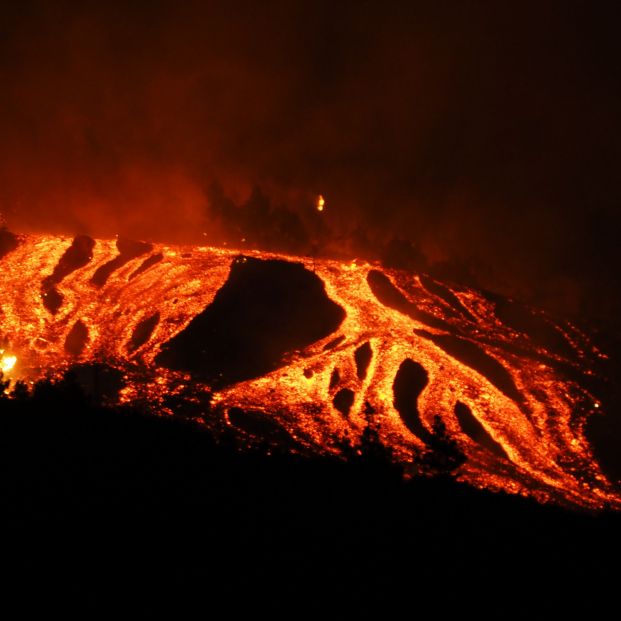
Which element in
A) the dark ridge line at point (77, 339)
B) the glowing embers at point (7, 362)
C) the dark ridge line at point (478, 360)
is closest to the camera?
the glowing embers at point (7, 362)

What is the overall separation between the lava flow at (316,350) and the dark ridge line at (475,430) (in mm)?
100

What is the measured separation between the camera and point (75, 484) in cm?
1263

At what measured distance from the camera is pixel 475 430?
2950 centimetres

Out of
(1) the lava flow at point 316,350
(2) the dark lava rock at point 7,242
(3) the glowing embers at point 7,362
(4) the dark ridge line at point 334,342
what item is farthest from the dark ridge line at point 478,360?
(2) the dark lava rock at point 7,242

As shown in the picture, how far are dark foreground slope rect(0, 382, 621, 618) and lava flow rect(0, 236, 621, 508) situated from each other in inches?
337

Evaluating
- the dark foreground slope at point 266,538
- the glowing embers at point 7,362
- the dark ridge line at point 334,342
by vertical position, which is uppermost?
the glowing embers at point 7,362

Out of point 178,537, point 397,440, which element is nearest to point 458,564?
point 178,537

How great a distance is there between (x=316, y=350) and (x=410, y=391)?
612 cm

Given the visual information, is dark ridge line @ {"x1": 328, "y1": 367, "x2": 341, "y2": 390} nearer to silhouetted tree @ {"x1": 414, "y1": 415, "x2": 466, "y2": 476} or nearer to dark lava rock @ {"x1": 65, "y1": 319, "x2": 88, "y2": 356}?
dark lava rock @ {"x1": 65, "y1": 319, "x2": 88, "y2": 356}

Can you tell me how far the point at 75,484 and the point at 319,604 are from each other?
17.9 ft

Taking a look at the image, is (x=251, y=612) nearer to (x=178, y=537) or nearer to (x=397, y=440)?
(x=178, y=537)

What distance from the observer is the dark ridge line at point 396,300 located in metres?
43.6

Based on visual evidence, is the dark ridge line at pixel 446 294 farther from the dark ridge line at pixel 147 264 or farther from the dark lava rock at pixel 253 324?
the dark ridge line at pixel 147 264

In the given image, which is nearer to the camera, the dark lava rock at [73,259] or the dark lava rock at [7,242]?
the dark lava rock at [73,259]
